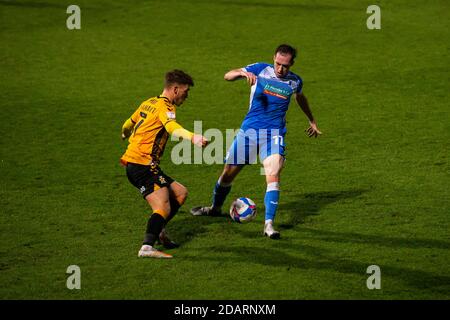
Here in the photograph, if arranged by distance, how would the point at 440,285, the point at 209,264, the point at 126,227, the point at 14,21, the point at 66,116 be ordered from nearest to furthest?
the point at 440,285 < the point at 209,264 < the point at 126,227 < the point at 66,116 < the point at 14,21

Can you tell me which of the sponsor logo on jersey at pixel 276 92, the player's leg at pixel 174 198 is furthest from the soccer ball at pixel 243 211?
the sponsor logo on jersey at pixel 276 92

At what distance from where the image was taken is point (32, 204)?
11.0 meters

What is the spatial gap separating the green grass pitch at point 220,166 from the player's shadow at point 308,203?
42 mm

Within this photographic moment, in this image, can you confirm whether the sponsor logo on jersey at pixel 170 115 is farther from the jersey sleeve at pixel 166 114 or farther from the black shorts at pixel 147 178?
the black shorts at pixel 147 178

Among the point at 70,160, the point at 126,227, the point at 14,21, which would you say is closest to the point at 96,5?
the point at 14,21

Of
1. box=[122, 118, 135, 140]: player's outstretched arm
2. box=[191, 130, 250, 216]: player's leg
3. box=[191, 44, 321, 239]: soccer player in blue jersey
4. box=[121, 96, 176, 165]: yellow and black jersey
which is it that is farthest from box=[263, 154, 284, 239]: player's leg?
box=[122, 118, 135, 140]: player's outstretched arm

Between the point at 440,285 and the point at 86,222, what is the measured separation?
4.71 m

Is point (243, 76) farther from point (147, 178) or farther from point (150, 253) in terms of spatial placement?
point (150, 253)

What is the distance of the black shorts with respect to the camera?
29.6 ft

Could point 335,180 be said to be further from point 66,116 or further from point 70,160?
point 66,116

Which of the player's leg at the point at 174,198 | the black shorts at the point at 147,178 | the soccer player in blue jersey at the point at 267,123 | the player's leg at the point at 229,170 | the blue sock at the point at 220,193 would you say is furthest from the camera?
the blue sock at the point at 220,193

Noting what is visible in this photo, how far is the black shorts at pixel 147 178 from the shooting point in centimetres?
902

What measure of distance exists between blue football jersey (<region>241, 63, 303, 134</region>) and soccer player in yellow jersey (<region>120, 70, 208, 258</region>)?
120cm

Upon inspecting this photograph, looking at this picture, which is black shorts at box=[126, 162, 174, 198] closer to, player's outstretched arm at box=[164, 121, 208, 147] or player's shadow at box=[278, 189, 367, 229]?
player's outstretched arm at box=[164, 121, 208, 147]
